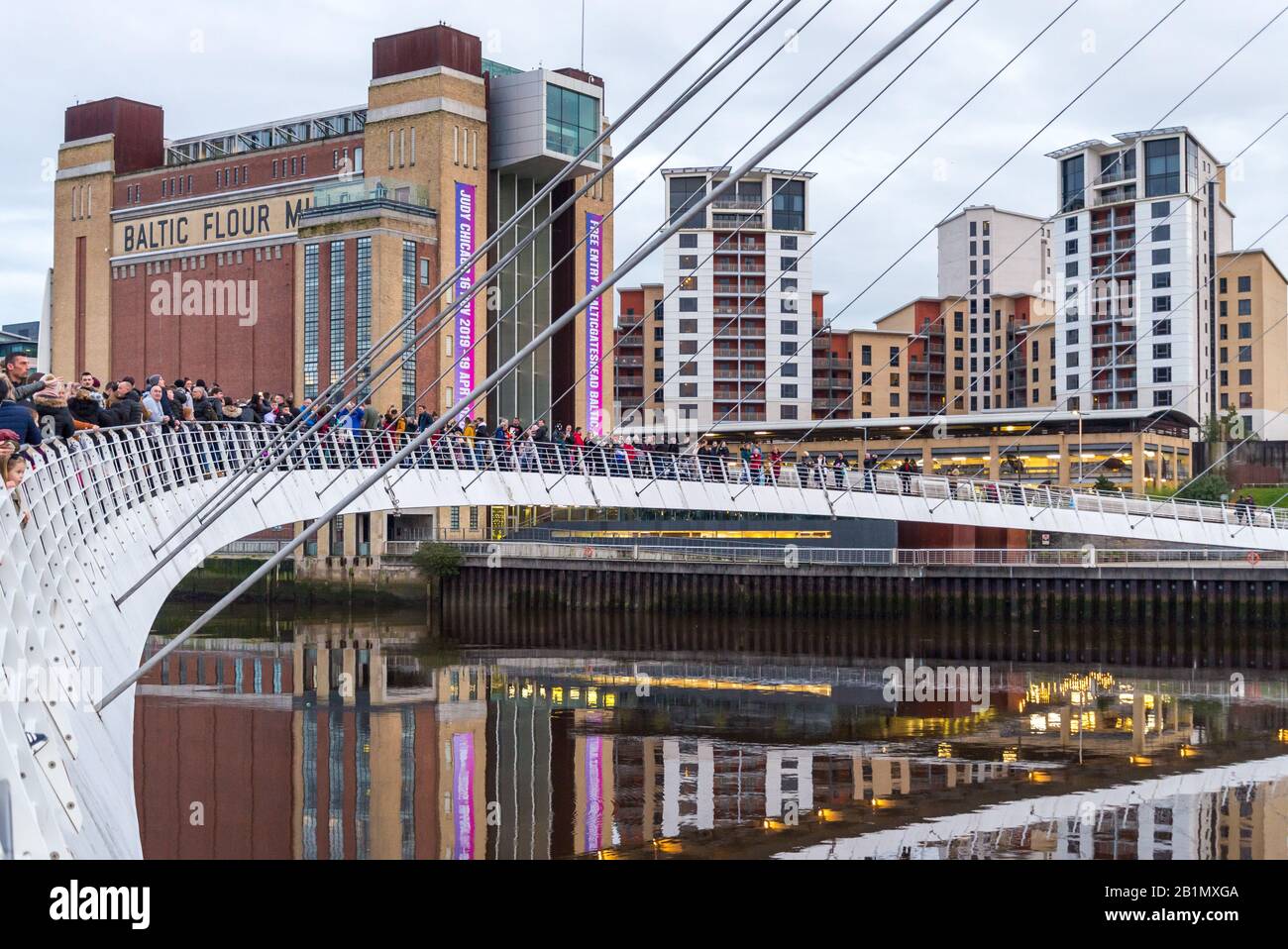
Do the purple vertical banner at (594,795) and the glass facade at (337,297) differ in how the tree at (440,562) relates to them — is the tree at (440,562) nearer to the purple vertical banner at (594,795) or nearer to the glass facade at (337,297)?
the glass facade at (337,297)

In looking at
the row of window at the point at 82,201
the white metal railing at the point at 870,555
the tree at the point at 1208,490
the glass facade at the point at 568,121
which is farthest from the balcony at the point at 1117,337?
the row of window at the point at 82,201

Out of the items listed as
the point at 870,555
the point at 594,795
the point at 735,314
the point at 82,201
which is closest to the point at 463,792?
the point at 594,795

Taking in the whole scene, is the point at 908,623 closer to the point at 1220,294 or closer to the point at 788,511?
the point at 788,511

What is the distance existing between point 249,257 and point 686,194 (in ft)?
96.9

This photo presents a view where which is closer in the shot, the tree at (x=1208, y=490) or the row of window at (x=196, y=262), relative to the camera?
the tree at (x=1208, y=490)

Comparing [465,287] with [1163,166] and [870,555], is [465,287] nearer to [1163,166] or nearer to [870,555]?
[870,555]

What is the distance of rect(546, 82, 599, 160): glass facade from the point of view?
4772cm

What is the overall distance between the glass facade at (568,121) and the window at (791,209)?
1094 inches

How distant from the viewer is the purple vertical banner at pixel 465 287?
45594mm

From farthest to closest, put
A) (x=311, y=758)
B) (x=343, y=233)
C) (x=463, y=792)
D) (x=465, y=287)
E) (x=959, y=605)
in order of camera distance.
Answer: (x=343, y=233) < (x=465, y=287) < (x=959, y=605) < (x=311, y=758) < (x=463, y=792)

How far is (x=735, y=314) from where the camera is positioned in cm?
7250

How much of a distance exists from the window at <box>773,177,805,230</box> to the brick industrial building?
2450 cm

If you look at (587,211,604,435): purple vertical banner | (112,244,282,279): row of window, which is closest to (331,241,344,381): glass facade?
(112,244,282,279): row of window

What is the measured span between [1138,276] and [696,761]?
2188 inches
